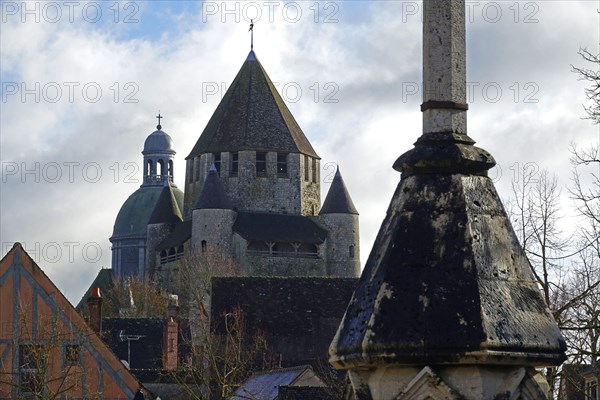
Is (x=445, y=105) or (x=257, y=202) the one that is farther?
(x=257, y=202)

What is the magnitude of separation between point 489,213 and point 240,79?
113 m

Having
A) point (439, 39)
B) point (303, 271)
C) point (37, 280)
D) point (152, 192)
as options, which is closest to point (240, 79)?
point (303, 271)

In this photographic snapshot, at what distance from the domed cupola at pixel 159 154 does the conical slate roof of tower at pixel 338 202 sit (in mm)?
36838

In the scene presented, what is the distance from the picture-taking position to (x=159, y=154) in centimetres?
14950

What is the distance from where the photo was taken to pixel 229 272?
104250 mm

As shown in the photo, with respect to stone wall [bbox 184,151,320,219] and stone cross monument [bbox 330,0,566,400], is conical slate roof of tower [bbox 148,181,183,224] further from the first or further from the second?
stone cross monument [bbox 330,0,566,400]

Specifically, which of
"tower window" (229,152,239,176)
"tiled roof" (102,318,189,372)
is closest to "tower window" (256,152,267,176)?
"tower window" (229,152,239,176)

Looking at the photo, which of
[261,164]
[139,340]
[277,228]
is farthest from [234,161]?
[139,340]

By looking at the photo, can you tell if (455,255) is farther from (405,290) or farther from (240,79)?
(240,79)

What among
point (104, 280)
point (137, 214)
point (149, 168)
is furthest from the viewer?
point (137, 214)

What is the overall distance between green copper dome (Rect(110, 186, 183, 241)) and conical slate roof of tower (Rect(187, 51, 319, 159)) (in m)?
37.4

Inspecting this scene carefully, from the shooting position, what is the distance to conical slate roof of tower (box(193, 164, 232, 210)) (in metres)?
111

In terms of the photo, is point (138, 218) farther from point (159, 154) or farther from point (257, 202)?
point (257, 202)

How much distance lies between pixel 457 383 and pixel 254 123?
110808mm
